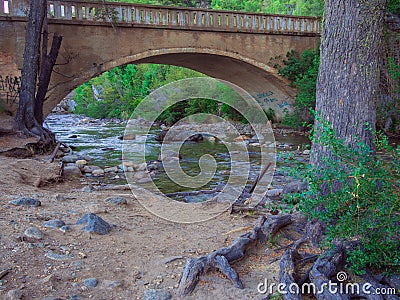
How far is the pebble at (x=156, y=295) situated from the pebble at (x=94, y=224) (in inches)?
51.0

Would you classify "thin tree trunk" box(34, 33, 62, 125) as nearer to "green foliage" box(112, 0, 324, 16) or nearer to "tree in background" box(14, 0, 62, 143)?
"tree in background" box(14, 0, 62, 143)

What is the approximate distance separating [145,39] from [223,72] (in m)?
5.16

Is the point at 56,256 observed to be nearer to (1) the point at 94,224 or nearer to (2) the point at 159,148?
(1) the point at 94,224

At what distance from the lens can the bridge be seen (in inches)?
497

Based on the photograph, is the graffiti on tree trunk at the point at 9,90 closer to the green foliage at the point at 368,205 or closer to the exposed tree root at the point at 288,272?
the exposed tree root at the point at 288,272

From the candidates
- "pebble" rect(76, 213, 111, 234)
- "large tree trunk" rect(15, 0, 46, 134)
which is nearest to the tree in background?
"large tree trunk" rect(15, 0, 46, 134)

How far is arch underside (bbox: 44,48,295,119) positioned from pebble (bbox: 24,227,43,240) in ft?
32.4

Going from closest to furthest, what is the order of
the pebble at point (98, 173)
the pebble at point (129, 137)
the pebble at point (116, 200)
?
the pebble at point (116, 200) < the pebble at point (98, 173) < the pebble at point (129, 137)

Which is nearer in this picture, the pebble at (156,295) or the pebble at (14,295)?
the pebble at (14,295)

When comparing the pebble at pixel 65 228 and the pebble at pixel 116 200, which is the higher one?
the pebble at pixel 65 228

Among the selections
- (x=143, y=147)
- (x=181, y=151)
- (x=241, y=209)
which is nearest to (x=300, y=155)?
(x=181, y=151)

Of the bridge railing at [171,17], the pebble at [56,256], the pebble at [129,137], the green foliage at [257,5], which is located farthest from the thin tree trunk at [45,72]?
the green foliage at [257,5]

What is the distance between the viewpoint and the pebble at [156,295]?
317 cm

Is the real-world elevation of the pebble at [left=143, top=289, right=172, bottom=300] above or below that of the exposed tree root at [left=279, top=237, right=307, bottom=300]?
below
